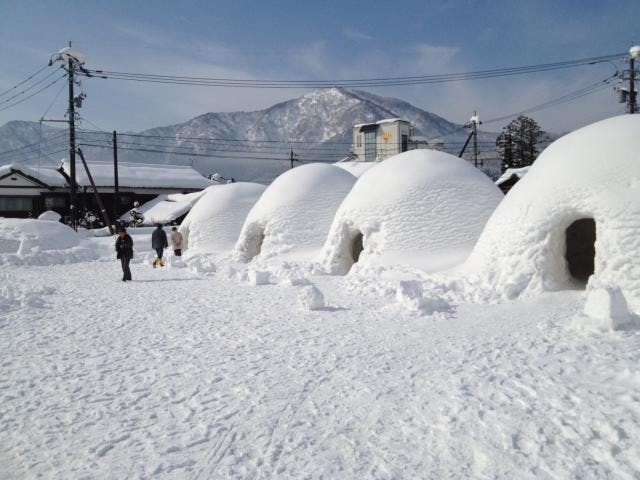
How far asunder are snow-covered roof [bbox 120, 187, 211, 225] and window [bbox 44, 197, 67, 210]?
13.2ft

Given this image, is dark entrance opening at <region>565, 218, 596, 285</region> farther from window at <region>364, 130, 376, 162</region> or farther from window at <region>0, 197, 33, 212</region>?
window at <region>364, 130, 376, 162</region>

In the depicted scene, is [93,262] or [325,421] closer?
[325,421]

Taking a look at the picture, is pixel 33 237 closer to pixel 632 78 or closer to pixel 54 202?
pixel 54 202

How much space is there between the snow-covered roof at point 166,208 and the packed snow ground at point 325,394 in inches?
901

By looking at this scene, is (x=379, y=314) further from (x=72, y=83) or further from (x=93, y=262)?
(x=72, y=83)

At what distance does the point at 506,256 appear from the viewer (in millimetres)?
7309

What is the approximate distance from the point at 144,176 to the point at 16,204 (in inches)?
345

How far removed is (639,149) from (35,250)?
18025mm

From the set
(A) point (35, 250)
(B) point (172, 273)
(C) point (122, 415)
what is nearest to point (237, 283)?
(B) point (172, 273)

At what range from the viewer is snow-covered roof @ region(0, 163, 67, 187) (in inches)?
1070

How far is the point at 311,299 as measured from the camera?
6.72 meters

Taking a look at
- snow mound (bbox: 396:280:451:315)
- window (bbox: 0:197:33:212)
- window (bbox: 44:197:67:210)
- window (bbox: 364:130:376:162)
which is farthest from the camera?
window (bbox: 364:130:376:162)

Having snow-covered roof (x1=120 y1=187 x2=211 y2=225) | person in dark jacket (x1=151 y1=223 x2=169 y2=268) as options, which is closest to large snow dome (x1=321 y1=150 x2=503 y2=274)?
person in dark jacket (x1=151 y1=223 x2=169 y2=268)

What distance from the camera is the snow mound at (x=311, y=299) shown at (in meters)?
6.73
